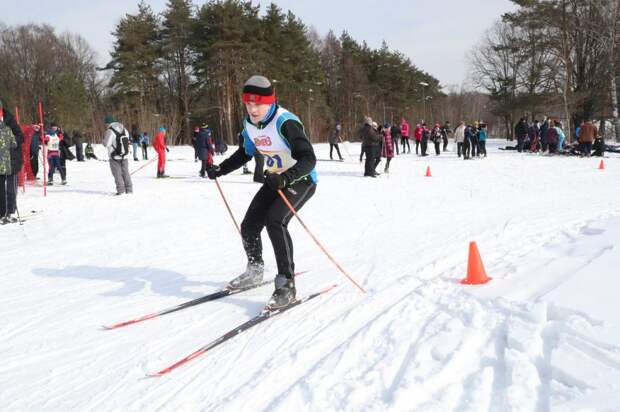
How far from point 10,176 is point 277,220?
21.9 feet

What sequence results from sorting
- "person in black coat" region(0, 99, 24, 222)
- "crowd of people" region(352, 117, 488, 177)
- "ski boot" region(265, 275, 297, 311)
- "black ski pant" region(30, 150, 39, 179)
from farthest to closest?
1. "crowd of people" region(352, 117, 488, 177)
2. "black ski pant" region(30, 150, 39, 179)
3. "person in black coat" region(0, 99, 24, 222)
4. "ski boot" region(265, 275, 297, 311)

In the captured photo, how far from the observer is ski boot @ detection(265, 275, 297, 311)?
3629 mm

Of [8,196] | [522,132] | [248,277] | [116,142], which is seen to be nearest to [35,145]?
[116,142]

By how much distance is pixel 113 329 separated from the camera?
3594 millimetres

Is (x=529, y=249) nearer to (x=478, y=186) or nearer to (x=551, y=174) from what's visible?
(x=478, y=186)

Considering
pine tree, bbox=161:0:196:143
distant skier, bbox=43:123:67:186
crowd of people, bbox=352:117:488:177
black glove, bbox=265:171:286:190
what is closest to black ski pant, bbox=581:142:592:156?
crowd of people, bbox=352:117:488:177

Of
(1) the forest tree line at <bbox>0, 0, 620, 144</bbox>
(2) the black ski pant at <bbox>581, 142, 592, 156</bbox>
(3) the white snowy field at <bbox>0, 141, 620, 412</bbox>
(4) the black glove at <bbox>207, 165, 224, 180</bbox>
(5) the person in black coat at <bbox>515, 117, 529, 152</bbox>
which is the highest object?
(1) the forest tree line at <bbox>0, 0, 620, 144</bbox>

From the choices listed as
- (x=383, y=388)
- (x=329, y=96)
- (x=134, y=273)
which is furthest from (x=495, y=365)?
(x=329, y=96)

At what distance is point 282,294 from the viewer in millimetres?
3689

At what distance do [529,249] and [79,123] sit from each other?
4118 centimetres

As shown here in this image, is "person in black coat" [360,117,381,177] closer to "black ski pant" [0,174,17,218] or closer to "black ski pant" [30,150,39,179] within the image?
"black ski pant" [0,174,17,218]

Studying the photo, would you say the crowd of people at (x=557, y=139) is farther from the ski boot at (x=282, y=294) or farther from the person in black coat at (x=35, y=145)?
the person in black coat at (x=35, y=145)

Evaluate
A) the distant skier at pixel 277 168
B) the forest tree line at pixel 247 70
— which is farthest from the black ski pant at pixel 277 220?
the forest tree line at pixel 247 70

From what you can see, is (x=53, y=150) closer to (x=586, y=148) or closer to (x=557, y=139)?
(x=557, y=139)
